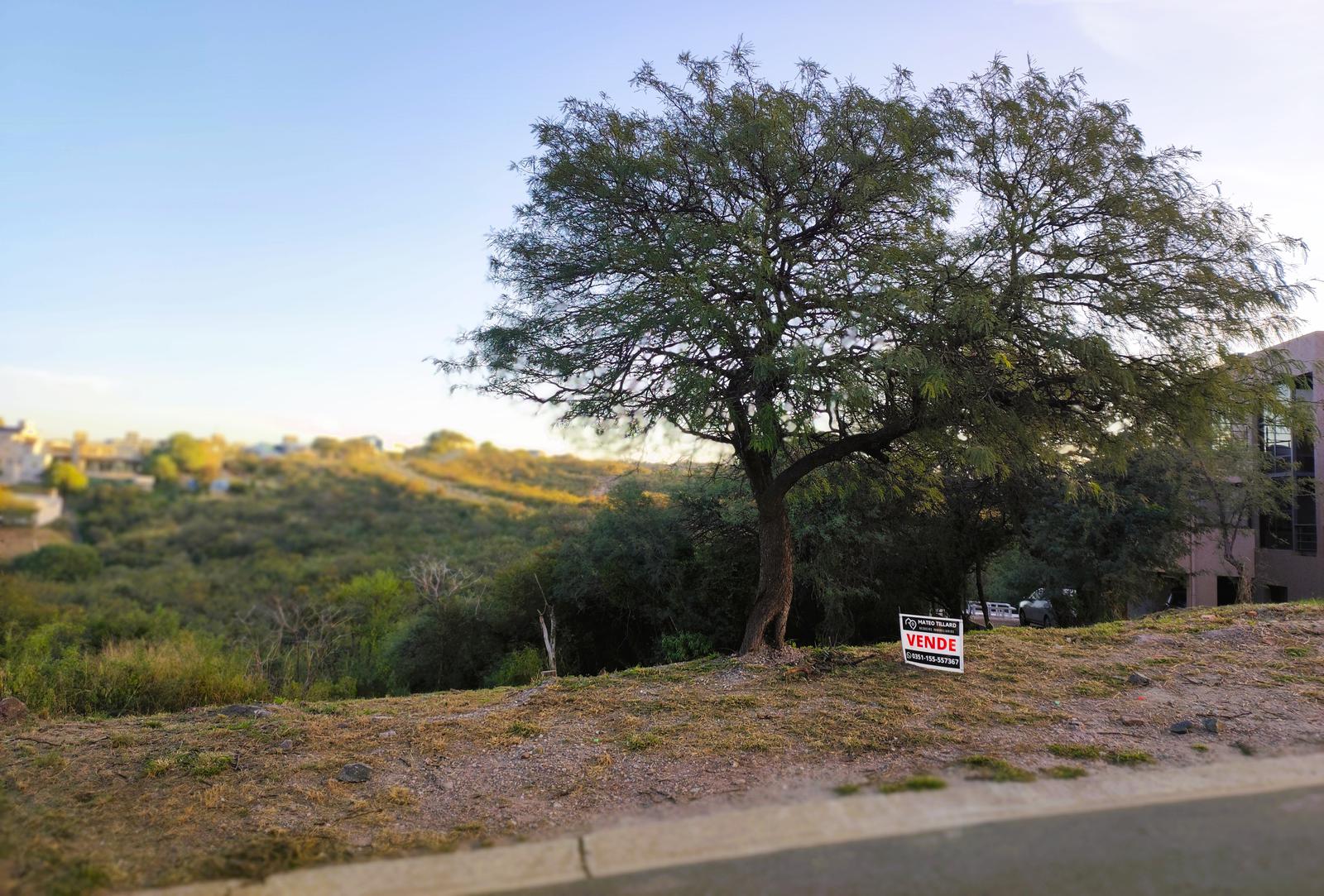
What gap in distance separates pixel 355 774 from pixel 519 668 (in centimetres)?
1123

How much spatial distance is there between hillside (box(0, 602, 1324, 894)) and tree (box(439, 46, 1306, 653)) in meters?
2.61

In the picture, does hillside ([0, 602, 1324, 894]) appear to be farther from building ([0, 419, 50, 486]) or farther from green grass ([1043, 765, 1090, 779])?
building ([0, 419, 50, 486])

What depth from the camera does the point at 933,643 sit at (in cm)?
894

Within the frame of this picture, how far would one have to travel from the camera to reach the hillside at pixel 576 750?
511cm

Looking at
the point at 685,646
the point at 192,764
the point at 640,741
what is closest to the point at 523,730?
the point at 640,741

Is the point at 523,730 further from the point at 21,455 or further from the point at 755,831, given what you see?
the point at 21,455

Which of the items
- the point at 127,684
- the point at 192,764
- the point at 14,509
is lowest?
the point at 127,684

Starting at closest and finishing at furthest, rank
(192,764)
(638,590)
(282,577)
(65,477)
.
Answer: (192,764) < (65,477) < (638,590) < (282,577)

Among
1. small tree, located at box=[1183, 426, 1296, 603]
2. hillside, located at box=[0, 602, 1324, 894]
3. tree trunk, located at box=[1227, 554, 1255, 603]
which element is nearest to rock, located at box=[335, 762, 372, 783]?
hillside, located at box=[0, 602, 1324, 894]

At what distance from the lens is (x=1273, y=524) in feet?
93.2

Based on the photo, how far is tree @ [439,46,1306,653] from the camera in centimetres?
904

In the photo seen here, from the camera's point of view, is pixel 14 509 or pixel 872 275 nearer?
pixel 872 275

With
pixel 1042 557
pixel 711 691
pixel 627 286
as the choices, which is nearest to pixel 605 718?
pixel 711 691

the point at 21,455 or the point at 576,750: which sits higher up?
the point at 21,455
